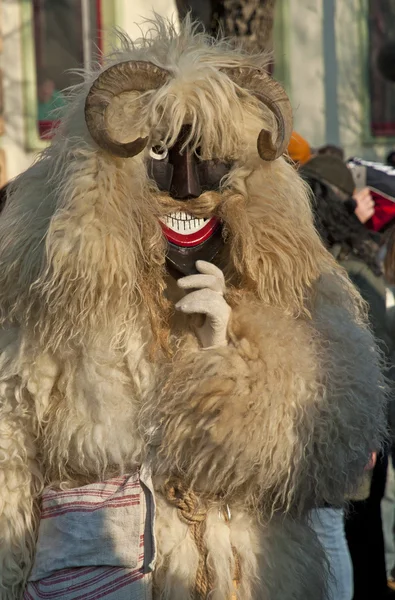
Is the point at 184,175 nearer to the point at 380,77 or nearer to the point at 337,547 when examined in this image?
the point at 337,547

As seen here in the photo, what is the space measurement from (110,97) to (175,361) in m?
0.67

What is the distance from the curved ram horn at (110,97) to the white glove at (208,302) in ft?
1.12

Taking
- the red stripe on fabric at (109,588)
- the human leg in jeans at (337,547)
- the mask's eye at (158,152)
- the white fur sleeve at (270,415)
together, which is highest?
the mask's eye at (158,152)

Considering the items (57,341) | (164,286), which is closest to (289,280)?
(164,286)

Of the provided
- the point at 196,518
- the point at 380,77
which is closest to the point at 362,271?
the point at 196,518

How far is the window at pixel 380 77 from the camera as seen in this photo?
35.6ft

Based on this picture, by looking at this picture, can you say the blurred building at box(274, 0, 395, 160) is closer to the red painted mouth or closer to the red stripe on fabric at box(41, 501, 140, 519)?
the red painted mouth

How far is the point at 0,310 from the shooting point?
2.53 metres

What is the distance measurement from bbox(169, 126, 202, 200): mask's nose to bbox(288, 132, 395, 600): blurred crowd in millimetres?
1069

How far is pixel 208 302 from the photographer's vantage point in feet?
7.97

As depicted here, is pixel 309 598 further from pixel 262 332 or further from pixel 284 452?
pixel 262 332

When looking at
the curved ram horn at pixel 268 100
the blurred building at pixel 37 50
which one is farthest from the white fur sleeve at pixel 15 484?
the blurred building at pixel 37 50

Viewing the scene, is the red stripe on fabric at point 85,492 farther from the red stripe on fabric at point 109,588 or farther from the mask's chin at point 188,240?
the mask's chin at point 188,240

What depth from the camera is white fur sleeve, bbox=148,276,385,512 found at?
2.38 metres
